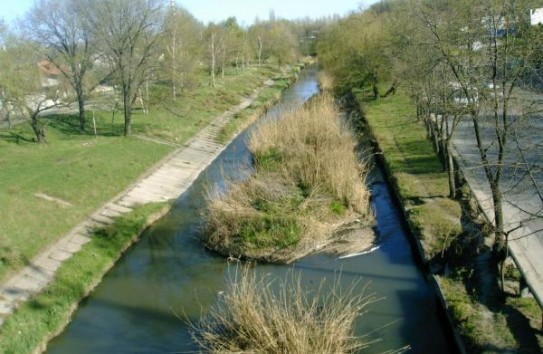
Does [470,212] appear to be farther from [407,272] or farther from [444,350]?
[444,350]

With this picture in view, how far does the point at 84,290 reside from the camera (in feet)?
49.8

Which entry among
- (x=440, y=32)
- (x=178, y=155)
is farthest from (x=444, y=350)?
(x=178, y=155)

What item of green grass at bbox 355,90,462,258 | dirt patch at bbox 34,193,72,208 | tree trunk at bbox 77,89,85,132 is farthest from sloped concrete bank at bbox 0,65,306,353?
green grass at bbox 355,90,462,258

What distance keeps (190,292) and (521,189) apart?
403 inches

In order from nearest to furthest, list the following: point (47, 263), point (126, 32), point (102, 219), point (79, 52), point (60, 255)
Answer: point (47, 263) < point (60, 255) < point (102, 219) < point (126, 32) < point (79, 52)

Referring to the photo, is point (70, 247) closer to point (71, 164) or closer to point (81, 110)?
point (71, 164)

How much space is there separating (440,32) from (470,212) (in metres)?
5.47

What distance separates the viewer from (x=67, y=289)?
48.7 ft

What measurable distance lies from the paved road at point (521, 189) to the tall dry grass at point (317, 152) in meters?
3.77

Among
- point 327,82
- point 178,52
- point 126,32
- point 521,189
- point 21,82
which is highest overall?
point 126,32

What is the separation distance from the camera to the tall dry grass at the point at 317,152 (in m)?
19.3

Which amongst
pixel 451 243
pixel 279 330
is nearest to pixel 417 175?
pixel 451 243

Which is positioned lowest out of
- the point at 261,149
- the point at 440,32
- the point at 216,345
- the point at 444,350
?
the point at 444,350

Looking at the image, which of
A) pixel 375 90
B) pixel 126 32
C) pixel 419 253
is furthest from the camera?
pixel 375 90
